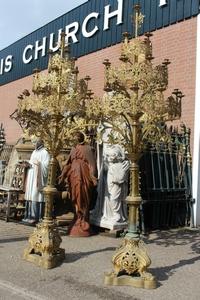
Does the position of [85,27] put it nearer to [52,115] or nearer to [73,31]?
[73,31]

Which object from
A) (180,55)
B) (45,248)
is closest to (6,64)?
(180,55)

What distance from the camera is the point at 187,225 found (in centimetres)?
1146

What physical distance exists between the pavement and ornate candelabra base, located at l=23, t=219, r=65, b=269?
107 millimetres

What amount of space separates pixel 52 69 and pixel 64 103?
54cm

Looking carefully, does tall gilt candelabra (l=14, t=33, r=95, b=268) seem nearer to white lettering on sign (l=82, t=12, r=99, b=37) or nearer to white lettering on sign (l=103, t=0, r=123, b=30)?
white lettering on sign (l=103, t=0, r=123, b=30)

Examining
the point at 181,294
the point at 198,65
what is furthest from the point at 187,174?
the point at 181,294

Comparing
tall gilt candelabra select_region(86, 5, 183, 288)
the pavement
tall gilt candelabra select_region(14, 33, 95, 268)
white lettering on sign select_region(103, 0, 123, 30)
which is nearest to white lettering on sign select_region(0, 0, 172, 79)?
white lettering on sign select_region(103, 0, 123, 30)

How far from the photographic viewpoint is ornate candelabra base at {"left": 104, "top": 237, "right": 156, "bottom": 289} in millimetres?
5984

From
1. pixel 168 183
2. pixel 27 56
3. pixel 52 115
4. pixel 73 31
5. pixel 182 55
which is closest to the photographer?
pixel 52 115

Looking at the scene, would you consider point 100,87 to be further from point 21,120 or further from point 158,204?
point 21,120

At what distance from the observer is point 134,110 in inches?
245

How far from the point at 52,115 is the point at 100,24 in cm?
949

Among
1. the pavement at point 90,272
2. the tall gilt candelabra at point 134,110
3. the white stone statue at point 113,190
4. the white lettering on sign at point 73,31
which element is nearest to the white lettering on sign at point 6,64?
the white lettering on sign at point 73,31

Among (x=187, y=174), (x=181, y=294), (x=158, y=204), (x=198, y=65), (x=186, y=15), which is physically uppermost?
(x=186, y=15)
